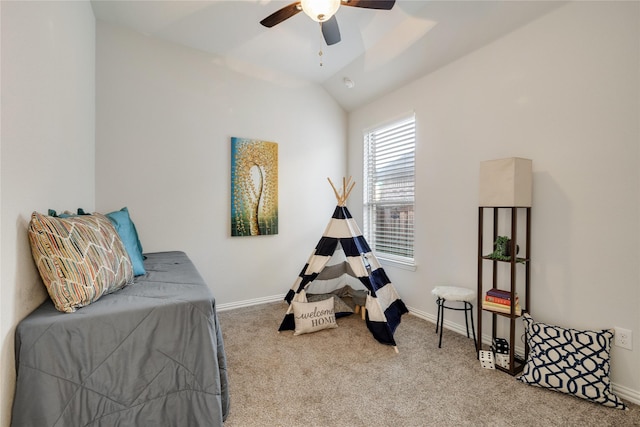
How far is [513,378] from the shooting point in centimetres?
194

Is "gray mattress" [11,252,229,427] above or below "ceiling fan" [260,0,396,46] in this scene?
below

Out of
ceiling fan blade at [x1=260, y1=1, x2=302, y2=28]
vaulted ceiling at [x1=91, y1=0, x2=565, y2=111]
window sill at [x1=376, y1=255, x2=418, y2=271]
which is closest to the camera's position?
ceiling fan blade at [x1=260, y1=1, x2=302, y2=28]

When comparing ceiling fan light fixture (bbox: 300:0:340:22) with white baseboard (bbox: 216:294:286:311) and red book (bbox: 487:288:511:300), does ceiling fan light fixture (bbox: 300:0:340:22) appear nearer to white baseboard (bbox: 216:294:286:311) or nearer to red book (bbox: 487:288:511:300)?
red book (bbox: 487:288:511:300)

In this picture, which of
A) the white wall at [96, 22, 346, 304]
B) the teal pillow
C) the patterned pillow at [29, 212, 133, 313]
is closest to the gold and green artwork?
the white wall at [96, 22, 346, 304]

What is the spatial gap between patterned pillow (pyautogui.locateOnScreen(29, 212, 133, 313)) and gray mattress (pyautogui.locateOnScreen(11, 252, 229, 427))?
6 centimetres

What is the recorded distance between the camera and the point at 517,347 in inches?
88.7

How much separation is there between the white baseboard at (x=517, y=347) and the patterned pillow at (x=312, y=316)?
3.14ft

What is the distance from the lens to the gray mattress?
1.14 m

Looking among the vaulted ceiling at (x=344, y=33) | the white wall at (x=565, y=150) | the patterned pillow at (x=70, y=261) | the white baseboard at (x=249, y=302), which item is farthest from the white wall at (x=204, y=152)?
the white wall at (x=565, y=150)

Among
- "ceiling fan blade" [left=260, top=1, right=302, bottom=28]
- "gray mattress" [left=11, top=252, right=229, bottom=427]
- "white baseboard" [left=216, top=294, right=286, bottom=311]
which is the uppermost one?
"ceiling fan blade" [left=260, top=1, right=302, bottom=28]

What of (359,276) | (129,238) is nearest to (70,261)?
(129,238)

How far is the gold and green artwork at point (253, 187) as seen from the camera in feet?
10.7

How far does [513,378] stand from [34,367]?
2543 millimetres

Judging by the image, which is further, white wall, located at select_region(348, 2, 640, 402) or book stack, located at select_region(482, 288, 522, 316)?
book stack, located at select_region(482, 288, 522, 316)
